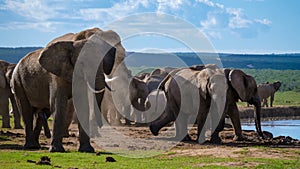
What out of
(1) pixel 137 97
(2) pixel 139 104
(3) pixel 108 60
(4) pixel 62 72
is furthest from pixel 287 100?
(4) pixel 62 72

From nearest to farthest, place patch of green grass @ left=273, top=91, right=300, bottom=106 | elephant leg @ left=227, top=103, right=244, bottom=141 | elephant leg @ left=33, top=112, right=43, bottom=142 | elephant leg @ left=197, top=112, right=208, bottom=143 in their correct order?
1. elephant leg @ left=33, top=112, right=43, bottom=142
2. elephant leg @ left=197, top=112, right=208, bottom=143
3. elephant leg @ left=227, top=103, right=244, bottom=141
4. patch of green grass @ left=273, top=91, right=300, bottom=106

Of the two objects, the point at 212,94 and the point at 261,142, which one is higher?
the point at 212,94

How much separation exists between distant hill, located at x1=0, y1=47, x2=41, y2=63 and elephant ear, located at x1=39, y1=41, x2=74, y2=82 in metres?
131

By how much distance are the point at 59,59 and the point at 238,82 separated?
6744 mm

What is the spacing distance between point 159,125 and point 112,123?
239 inches

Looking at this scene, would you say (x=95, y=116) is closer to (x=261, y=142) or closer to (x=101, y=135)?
(x=101, y=135)

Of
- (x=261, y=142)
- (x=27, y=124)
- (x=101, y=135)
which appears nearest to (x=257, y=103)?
(x=261, y=142)

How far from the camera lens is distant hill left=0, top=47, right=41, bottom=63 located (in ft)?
482

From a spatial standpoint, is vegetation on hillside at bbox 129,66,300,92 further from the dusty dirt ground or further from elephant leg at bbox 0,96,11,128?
the dusty dirt ground

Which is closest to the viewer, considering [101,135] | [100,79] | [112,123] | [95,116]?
[100,79]

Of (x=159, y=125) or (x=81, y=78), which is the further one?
(x=159, y=125)

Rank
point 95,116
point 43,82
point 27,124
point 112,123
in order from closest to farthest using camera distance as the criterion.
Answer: point 43,82
point 27,124
point 95,116
point 112,123

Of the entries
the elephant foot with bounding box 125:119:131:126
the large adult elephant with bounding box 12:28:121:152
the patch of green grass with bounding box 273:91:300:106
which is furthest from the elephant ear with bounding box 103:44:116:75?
the patch of green grass with bounding box 273:91:300:106

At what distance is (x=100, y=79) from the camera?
49.8 feet
